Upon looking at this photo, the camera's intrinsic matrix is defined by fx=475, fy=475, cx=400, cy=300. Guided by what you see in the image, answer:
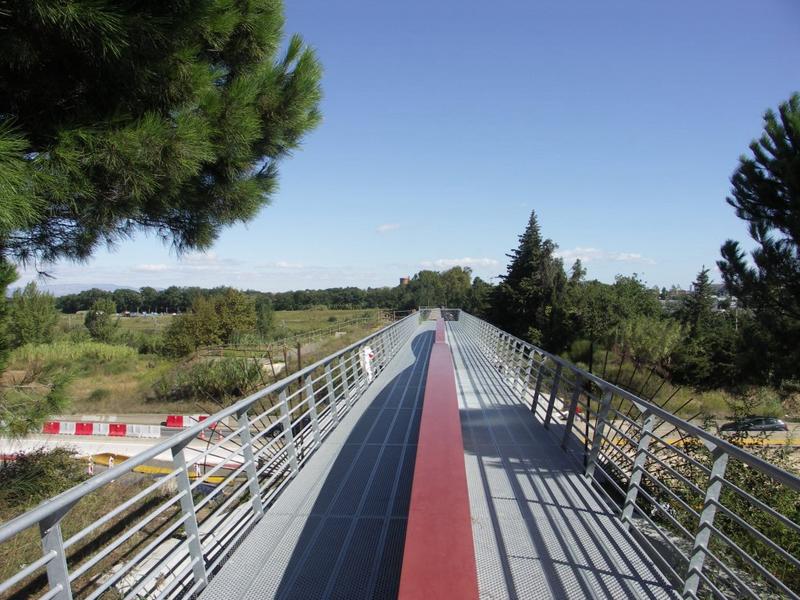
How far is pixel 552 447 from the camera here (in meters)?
4.79

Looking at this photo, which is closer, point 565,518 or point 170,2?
point 565,518

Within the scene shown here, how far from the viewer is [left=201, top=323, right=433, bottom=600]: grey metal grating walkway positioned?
254 cm

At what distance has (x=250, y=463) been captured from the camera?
325 cm

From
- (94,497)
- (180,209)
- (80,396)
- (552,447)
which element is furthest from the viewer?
(80,396)

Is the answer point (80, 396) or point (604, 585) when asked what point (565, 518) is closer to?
point (604, 585)

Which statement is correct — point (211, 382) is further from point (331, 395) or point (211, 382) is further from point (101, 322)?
point (101, 322)

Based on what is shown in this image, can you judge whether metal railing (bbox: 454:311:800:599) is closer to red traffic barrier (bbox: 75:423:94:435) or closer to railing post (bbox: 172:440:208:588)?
railing post (bbox: 172:440:208:588)

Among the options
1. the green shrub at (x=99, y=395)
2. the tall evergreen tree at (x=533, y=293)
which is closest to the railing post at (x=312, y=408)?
the green shrub at (x=99, y=395)

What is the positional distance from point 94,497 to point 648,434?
627cm

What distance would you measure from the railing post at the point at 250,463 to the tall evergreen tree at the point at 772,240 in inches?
447

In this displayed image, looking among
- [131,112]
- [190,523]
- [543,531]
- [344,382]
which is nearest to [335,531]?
[190,523]

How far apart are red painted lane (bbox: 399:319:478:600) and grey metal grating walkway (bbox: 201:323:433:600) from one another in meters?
0.52

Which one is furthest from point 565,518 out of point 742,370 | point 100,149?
point 742,370

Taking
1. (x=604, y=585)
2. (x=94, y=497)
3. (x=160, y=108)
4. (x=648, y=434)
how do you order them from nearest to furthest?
(x=604, y=585), (x=648, y=434), (x=160, y=108), (x=94, y=497)
